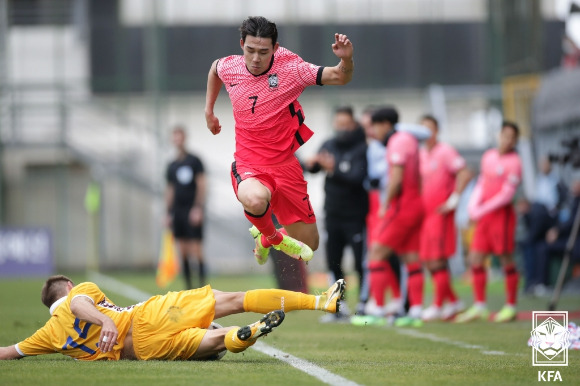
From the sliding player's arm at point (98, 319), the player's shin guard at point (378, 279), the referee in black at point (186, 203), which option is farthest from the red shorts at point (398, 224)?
the sliding player's arm at point (98, 319)

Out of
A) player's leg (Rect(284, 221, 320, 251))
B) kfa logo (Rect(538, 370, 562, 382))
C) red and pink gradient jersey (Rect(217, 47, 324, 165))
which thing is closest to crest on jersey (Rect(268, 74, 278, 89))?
red and pink gradient jersey (Rect(217, 47, 324, 165))

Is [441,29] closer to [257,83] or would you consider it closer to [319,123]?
[319,123]

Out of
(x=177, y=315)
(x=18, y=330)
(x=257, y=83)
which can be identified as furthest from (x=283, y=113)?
(x=18, y=330)

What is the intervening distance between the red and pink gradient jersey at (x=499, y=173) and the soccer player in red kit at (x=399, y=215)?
1.22 meters

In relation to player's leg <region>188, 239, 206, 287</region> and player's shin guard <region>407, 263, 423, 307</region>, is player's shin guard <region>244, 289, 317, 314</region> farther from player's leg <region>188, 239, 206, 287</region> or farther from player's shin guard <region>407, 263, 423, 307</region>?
player's leg <region>188, 239, 206, 287</region>

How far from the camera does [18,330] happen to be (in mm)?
11125

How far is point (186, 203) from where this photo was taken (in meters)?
17.6

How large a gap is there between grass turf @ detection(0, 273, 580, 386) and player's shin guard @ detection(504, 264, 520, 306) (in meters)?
0.49

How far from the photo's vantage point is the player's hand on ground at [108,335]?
7.61m

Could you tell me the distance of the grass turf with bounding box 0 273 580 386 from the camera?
7176 millimetres

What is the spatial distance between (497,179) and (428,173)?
939 mm

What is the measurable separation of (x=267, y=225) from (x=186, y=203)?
875 cm

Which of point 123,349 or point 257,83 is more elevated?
point 257,83

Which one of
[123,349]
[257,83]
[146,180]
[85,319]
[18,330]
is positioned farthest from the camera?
[146,180]
